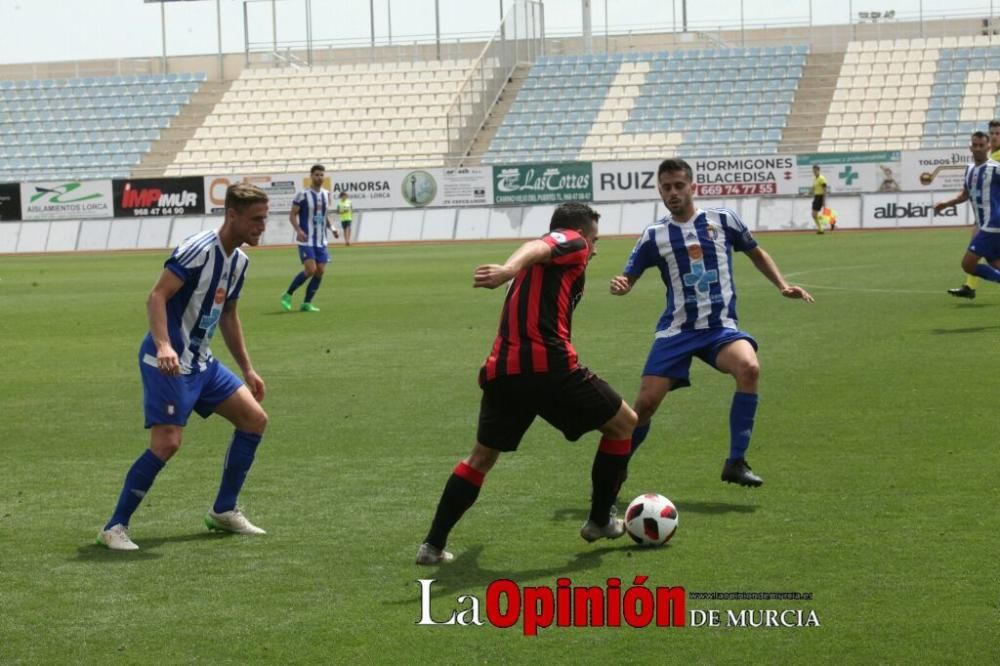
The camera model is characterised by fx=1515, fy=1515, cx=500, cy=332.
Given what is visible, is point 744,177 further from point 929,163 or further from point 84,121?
point 84,121

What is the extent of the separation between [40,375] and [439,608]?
31.7ft

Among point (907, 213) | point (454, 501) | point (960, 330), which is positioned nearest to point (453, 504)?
point (454, 501)

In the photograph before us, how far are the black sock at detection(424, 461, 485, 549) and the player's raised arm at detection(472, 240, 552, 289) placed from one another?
1017 mm

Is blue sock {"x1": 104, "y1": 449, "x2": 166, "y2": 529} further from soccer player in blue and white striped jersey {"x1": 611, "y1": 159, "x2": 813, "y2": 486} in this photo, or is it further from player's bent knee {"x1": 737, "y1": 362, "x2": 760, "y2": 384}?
player's bent knee {"x1": 737, "y1": 362, "x2": 760, "y2": 384}

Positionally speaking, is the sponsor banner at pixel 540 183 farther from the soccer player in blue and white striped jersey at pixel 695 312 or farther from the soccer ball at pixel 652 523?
the soccer ball at pixel 652 523

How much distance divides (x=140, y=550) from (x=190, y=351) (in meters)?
0.97

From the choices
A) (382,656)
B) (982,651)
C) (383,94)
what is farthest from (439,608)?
(383,94)

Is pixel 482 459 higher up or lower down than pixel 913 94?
lower down

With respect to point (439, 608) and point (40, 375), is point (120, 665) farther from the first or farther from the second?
point (40, 375)

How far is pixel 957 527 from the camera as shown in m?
7.13

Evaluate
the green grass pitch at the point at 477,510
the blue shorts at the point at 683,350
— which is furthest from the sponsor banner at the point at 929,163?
the blue shorts at the point at 683,350

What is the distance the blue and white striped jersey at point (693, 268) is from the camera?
8594 mm

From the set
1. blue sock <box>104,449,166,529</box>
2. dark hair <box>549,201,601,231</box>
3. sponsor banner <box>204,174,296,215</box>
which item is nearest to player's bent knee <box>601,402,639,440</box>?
dark hair <box>549,201,601,231</box>

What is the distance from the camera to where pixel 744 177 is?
45625 millimetres
